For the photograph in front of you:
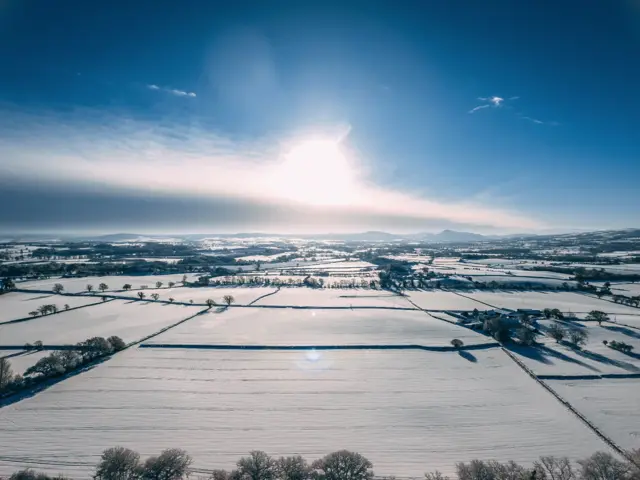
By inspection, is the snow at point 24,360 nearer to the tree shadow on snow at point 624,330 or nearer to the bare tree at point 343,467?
the bare tree at point 343,467

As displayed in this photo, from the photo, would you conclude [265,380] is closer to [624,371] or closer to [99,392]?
[99,392]

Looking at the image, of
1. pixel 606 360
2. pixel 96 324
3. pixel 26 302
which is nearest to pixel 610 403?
pixel 606 360

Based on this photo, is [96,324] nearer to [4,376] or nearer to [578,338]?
[4,376]

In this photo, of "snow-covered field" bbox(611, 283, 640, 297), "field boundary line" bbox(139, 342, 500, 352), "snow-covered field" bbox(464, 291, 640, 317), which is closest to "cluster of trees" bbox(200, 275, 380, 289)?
"snow-covered field" bbox(464, 291, 640, 317)

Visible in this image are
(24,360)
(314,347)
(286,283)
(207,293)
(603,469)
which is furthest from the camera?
(286,283)

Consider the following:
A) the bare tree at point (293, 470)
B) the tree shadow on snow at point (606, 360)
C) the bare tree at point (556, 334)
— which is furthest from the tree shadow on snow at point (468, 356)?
the bare tree at point (293, 470)

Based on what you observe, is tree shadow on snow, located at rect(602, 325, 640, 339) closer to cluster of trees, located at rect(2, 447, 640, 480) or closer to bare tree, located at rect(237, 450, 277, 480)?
cluster of trees, located at rect(2, 447, 640, 480)
